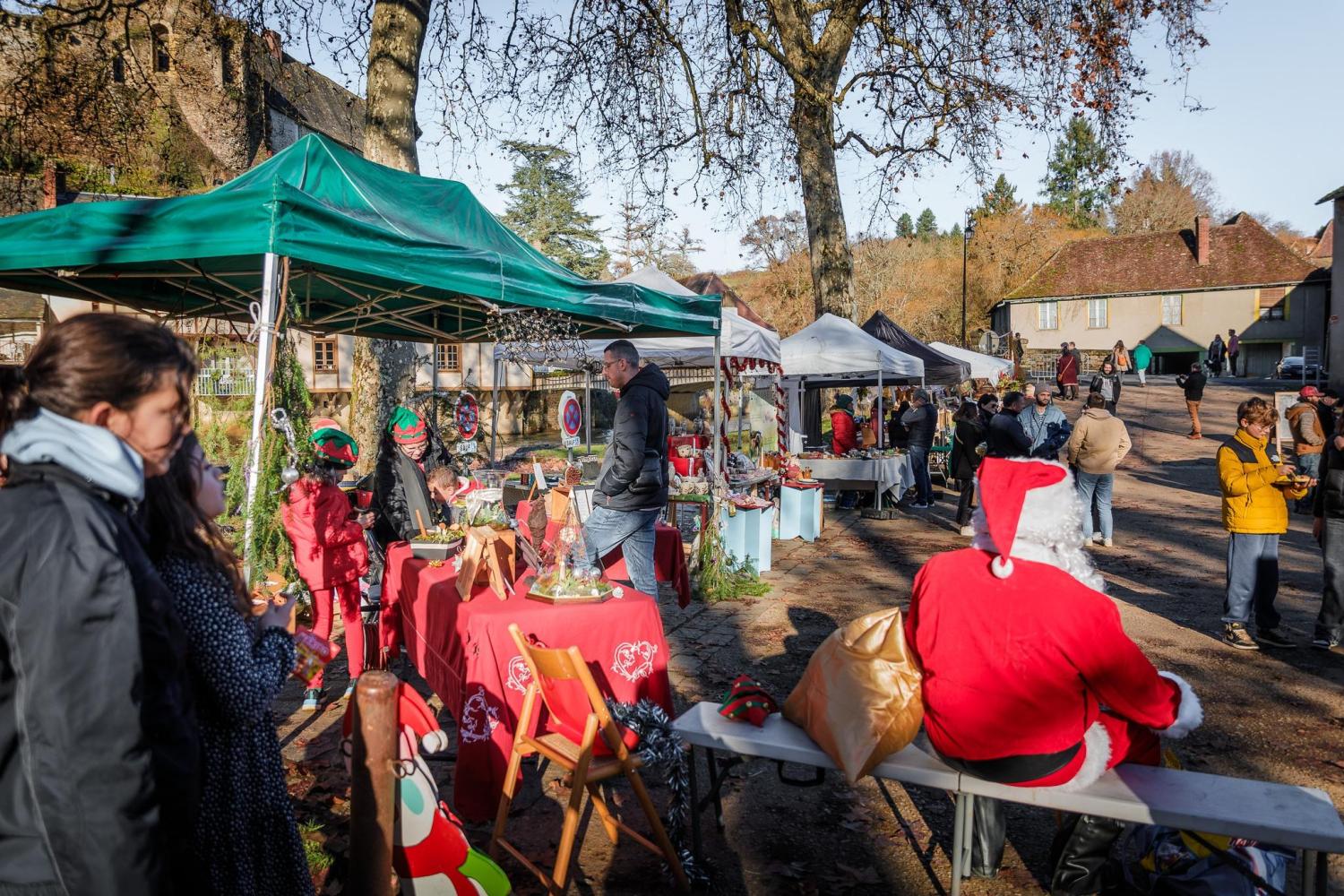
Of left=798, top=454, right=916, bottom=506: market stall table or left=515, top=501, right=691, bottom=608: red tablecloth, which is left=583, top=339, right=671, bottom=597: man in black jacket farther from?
left=798, top=454, right=916, bottom=506: market stall table

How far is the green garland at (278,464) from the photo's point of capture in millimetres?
4816

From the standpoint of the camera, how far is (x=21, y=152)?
1082 cm

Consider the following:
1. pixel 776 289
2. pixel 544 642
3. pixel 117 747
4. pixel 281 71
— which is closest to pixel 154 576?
pixel 117 747

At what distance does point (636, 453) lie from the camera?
504 cm

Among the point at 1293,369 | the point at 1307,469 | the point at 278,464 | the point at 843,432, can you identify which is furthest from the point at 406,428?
the point at 1293,369

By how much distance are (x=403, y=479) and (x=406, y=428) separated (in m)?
0.33

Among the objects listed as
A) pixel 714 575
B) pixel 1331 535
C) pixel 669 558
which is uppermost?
pixel 1331 535

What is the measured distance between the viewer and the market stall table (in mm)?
12828

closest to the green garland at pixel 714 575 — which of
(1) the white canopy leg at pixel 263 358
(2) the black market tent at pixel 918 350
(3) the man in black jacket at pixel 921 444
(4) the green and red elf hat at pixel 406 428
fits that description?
(4) the green and red elf hat at pixel 406 428

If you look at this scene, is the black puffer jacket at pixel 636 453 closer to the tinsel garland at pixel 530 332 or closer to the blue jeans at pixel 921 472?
the tinsel garland at pixel 530 332

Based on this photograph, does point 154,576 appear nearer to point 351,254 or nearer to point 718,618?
point 351,254

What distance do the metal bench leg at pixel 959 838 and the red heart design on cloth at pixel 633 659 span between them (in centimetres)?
147

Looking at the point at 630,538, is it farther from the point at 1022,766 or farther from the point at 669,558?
the point at 1022,766

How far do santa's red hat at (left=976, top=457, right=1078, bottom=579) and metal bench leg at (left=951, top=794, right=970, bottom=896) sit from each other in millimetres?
915
